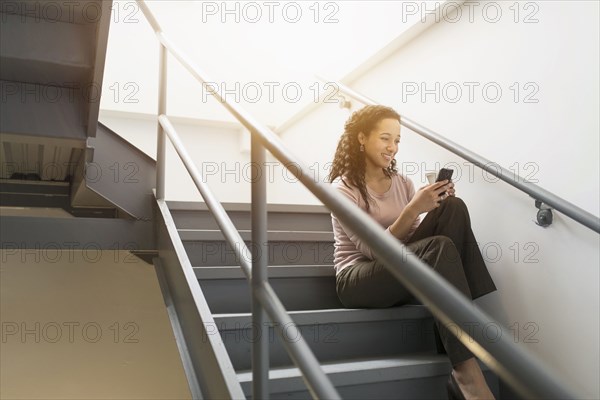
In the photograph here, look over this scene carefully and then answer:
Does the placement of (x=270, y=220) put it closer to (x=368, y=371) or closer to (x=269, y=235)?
(x=269, y=235)

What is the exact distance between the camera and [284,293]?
165 centimetres

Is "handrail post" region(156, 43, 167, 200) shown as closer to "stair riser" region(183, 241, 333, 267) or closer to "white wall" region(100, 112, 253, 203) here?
"stair riser" region(183, 241, 333, 267)

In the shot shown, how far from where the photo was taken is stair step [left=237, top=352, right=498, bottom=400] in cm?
116

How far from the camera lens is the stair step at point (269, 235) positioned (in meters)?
1.77

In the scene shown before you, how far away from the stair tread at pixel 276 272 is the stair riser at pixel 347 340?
23 centimetres

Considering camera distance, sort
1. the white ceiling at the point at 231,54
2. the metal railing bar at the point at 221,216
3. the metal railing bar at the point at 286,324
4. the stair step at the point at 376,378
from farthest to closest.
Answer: the white ceiling at the point at 231,54
the stair step at the point at 376,378
the metal railing bar at the point at 221,216
the metal railing bar at the point at 286,324

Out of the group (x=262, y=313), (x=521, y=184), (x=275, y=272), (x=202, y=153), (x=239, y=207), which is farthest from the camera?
(x=202, y=153)

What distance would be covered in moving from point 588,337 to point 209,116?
282cm

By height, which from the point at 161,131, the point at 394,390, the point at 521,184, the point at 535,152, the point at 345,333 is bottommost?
the point at 394,390

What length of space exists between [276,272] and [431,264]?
500 mm

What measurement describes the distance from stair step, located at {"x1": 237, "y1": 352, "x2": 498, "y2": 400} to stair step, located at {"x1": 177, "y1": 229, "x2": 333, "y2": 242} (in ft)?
1.84

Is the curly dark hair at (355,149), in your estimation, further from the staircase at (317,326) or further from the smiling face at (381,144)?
the staircase at (317,326)

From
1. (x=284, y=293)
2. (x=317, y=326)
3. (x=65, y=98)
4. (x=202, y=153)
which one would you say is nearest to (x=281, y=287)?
(x=284, y=293)

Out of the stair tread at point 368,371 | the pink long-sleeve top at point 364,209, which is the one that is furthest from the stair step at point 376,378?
the pink long-sleeve top at point 364,209
